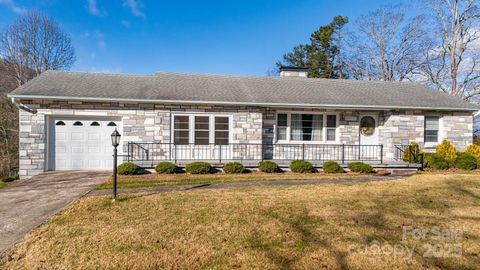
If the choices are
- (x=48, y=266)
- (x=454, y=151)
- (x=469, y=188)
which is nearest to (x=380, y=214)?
(x=469, y=188)

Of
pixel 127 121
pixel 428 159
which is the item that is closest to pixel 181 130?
pixel 127 121

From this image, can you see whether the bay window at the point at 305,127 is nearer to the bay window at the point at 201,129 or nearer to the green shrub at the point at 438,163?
the bay window at the point at 201,129

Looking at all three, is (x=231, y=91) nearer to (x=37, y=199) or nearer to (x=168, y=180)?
(x=168, y=180)

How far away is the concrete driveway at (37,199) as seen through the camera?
13.2 feet

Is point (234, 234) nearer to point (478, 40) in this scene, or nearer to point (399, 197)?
point (399, 197)

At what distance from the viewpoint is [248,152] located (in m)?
Result: 10.8

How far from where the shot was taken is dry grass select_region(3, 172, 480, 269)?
3045mm

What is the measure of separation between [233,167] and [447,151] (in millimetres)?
9321

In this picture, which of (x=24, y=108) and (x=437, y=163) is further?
(x=437, y=163)

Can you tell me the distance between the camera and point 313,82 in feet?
46.6

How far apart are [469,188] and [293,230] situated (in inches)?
237

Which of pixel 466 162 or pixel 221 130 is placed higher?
pixel 221 130

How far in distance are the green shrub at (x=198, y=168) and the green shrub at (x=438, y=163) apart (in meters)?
9.19

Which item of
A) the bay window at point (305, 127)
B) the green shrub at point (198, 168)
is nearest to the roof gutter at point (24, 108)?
the green shrub at point (198, 168)
